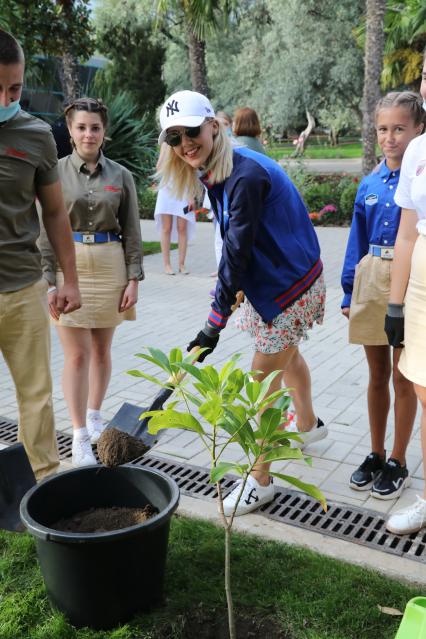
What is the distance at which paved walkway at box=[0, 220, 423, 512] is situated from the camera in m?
3.89

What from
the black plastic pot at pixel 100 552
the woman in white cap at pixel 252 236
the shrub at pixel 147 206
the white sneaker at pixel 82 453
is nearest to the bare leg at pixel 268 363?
the woman in white cap at pixel 252 236

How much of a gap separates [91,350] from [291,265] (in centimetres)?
154

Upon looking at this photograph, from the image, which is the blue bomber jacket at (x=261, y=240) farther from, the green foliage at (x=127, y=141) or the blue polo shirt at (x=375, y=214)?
the green foliage at (x=127, y=141)

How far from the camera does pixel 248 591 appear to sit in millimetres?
2695

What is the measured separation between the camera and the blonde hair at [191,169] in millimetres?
3023

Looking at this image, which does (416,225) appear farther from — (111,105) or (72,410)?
(111,105)

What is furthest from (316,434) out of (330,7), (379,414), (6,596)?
(330,7)

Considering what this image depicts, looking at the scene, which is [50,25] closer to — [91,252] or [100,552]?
[91,252]

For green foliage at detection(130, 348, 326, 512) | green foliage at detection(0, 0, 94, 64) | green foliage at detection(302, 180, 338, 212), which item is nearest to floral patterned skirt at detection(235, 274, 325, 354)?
green foliage at detection(130, 348, 326, 512)

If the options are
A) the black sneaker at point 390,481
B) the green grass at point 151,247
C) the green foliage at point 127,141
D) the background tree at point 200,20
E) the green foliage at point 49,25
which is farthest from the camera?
the background tree at point 200,20

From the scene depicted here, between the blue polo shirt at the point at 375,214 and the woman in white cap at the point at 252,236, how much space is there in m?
0.26

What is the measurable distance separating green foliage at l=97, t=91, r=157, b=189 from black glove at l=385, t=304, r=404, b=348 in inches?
340

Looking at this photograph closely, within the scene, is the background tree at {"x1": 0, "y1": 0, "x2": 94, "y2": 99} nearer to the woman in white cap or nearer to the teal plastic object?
the woman in white cap

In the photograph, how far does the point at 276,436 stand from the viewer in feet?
6.79
